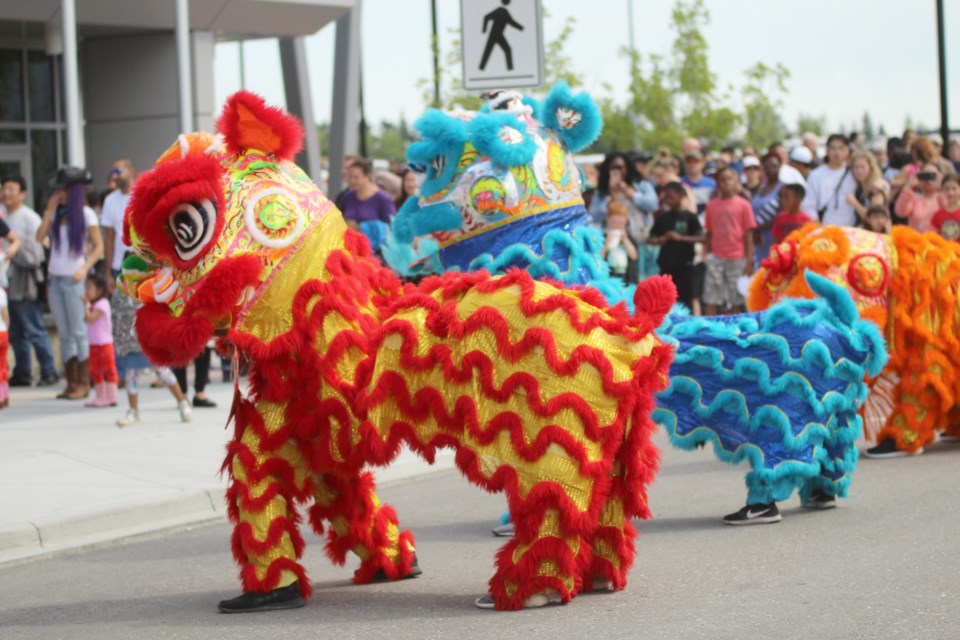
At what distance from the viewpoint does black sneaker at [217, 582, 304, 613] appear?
5734 millimetres

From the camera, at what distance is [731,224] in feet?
48.8

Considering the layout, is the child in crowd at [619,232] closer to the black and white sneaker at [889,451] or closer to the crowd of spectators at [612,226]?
the crowd of spectators at [612,226]

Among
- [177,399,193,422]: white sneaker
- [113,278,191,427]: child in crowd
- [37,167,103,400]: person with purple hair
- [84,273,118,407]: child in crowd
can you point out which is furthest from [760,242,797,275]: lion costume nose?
[37,167,103,400]: person with purple hair

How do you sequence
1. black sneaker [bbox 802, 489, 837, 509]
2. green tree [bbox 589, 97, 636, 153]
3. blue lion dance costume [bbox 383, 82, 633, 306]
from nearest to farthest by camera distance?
blue lion dance costume [bbox 383, 82, 633, 306] → black sneaker [bbox 802, 489, 837, 509] → green tree [bbox 589, 97, 636, 153]

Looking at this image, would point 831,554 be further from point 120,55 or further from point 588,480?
point 120,55

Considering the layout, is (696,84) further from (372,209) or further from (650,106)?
(372,209)

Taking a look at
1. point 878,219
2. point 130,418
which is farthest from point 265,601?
point 878,219

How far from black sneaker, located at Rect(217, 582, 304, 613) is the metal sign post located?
16.4 feet

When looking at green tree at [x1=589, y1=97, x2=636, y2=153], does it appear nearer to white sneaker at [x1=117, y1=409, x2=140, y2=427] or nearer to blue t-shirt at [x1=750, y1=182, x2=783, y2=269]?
blue t-shirt at [x1=750, y1=182, x2=783, y2=269]

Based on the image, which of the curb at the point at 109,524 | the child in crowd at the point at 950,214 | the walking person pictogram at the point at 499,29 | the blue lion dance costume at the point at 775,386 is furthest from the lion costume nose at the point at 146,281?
the child in crowd at the point at 950,214

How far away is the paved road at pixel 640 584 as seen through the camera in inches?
205

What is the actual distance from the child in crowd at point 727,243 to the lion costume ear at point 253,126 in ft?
30.8

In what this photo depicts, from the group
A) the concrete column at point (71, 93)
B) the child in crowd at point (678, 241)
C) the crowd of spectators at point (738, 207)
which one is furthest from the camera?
the child in crowd at point (678, 241)

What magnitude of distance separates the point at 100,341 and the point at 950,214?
7.13m
